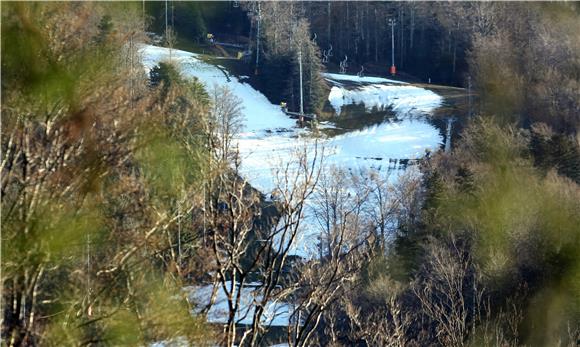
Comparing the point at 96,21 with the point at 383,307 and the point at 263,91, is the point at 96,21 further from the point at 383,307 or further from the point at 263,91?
the point at 263,91

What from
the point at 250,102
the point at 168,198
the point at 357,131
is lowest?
the point at 357,131

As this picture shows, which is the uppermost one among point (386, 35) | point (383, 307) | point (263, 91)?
point (386, 35)

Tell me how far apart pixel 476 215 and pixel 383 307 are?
4.59m

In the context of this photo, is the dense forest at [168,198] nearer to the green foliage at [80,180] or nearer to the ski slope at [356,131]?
the green foliage at [80,180]

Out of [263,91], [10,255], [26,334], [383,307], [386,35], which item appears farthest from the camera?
[386,35]

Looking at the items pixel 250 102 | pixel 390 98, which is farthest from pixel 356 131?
pixel 250 102

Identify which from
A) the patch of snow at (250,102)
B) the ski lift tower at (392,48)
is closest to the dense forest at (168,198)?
the patch of snow at (250,102)

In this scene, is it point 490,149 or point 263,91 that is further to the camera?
point 263,91

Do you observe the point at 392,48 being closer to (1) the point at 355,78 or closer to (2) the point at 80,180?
(1) the point at 355,78

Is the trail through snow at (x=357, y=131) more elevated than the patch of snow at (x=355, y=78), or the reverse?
the patch of snow at (x=355, y=78)

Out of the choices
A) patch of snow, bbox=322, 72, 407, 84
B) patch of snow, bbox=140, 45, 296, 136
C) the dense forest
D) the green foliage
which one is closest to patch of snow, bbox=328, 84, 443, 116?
patch of snow, bbox=322, 72, 407, 84

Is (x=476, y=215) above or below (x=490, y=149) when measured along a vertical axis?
below

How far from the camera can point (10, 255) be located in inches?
65.9

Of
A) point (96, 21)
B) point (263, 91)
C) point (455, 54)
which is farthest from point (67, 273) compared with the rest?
point (455, 54)
